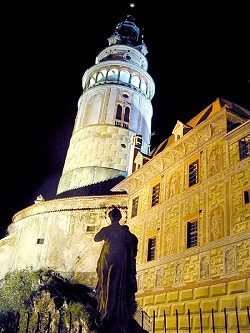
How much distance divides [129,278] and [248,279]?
270 inches

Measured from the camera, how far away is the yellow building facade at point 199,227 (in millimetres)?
12062

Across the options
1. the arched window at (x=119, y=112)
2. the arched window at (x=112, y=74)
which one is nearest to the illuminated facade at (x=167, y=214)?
the arched window at (x=119, y=112)

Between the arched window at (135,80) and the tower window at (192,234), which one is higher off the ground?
the arched window at (135,80)

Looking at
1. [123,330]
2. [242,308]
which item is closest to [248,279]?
[242,308]

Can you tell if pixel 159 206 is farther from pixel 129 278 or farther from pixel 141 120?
pixel 141 120

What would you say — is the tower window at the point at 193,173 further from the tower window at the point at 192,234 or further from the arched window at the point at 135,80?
the arched window at the point at 135,80

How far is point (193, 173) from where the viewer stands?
16078 mm

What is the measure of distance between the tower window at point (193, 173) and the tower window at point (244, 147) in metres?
2.64

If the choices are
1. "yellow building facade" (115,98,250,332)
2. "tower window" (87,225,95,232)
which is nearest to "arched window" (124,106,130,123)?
"tower window" (87,225,95,232)

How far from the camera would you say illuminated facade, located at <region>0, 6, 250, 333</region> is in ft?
41.6

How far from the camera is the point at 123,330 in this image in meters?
5.56

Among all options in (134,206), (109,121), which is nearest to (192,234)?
(134,206)

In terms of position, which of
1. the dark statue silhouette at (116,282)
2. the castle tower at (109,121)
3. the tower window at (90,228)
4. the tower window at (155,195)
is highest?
the castle tower at (109,121)

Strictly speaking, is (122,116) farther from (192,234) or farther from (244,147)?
(244,147)
